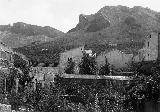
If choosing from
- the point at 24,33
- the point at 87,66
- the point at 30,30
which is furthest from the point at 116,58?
the point at 30,30

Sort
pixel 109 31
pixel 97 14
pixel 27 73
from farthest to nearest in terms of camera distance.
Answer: pixel 97 14 < pixel 109 31 < pixel 27 73

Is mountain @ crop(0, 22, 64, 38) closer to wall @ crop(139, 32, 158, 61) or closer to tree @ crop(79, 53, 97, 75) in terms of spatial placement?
wall @ crop(139, 32, 158, 61)

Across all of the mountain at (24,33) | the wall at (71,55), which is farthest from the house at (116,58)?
the mountain at (24,33)

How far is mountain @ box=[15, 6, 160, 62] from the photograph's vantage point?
234 feet

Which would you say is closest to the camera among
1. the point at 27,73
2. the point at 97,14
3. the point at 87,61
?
the point at 27,73

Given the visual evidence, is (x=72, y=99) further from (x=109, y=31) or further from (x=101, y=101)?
(x=109, y=31)

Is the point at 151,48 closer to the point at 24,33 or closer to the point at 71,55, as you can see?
the point at 71,55

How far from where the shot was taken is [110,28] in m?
84.7

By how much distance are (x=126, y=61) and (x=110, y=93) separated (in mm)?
25838

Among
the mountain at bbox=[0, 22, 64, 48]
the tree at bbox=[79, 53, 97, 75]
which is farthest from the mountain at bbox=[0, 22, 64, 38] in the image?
the tree at bbox=[79, 53, 97, 75]

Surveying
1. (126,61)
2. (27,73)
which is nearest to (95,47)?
(126,61)

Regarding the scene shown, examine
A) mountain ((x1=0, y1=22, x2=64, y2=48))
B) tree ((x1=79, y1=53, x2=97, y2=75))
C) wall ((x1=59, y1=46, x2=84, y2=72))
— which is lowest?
tree ((x1=79, y1=53, x2=97, y2=75))

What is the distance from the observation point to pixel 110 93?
19609mm

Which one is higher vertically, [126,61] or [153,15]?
[153,15]
